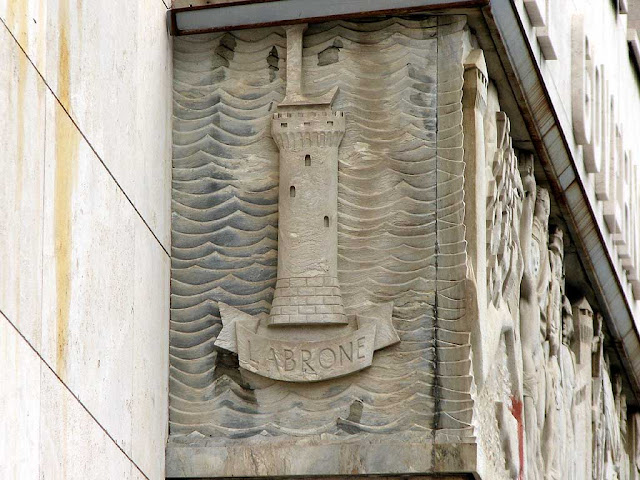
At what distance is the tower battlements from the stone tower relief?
0.01 metres

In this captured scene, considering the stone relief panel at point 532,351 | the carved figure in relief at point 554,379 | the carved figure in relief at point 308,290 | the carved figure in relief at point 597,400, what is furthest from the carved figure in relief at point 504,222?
the carved figure in relief at point 597,400

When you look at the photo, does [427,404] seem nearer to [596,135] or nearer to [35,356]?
[35,356]

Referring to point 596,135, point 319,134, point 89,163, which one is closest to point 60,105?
point 89,163

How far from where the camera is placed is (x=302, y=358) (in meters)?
12.2

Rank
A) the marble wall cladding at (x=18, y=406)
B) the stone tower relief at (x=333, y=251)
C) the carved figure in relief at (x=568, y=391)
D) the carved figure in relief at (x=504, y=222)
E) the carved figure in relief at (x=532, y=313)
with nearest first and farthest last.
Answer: the marble wall cladding at (x=18, y=406)
the stone tower relief at (x=333, y=251)
the carved figure in relief at (x=504, y=222)
the carved figure in relief at (x=532, y=313)
the carved figure in relief at (x=568, y=391)

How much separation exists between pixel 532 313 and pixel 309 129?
3.29 m

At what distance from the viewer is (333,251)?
40.4 ft

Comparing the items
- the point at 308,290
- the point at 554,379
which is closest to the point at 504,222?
the point at 308,290

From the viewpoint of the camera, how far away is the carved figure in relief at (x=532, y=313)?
14852 millimetres

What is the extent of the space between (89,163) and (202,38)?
2.33 meters

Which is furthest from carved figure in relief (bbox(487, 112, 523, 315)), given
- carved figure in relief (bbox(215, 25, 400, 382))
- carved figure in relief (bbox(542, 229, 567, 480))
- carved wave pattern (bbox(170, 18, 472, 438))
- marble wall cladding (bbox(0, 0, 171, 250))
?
marble wall cladding (bbox(0, 0, 171, 250))

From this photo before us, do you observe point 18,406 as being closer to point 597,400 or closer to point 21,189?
point 21,189

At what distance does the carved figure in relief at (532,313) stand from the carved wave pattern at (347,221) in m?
2.60

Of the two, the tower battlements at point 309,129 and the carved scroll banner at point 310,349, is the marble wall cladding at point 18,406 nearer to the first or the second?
the carved scroll banner at point 310,349
